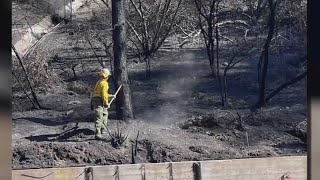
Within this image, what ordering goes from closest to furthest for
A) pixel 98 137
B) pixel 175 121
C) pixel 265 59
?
pixel 98 137 → pixel 175 121 → pixel 265 59

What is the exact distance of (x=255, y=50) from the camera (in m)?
6.46

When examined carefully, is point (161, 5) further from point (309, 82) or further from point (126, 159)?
point (309, 82)

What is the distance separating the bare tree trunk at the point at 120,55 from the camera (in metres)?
6.22

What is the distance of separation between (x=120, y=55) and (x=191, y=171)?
1.34m

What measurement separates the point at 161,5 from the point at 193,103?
104 centimetres

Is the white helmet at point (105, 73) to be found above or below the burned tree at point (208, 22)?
below

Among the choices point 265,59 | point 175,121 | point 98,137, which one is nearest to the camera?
point 98,137

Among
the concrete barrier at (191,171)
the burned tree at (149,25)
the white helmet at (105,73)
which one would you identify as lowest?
the concrete barrier at (191,171)

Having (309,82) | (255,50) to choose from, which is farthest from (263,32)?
(309,82)

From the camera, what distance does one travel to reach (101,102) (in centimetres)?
621

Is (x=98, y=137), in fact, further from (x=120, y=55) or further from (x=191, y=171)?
(x=191, y=171)

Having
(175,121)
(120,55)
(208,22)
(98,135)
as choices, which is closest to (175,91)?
(175,121)

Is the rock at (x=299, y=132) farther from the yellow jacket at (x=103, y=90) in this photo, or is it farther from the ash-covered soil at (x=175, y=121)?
the yellow jacket at (x=103, y=90)

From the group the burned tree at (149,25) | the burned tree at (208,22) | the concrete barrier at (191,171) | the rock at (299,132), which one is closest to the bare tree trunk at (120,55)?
the burned tree at (149,25)
